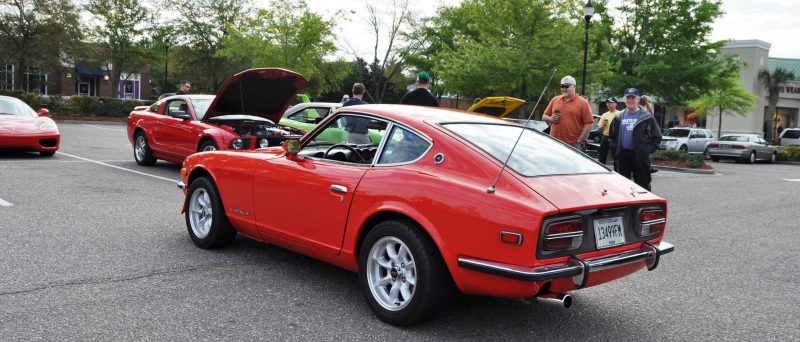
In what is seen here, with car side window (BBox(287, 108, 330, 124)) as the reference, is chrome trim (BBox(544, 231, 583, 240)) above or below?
below

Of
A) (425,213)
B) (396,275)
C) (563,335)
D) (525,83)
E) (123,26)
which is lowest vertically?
(563,335)

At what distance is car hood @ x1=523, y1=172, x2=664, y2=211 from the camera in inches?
138

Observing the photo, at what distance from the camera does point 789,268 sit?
232 inches

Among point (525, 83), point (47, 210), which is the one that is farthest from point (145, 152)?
point (525, 83)

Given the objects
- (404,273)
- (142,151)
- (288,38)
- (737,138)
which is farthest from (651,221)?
(288,38)

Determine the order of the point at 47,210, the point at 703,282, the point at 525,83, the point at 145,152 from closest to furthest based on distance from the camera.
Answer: the point at 703,282 < the point at 47,210 < the point at 145,152 < the point at 525,83

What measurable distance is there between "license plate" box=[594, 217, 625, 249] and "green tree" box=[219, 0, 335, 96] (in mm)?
34102

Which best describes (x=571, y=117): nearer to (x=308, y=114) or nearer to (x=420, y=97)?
(x=420, y=97)

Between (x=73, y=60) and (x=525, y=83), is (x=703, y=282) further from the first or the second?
(x=73, y=60)

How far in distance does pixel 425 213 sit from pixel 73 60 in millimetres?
40416

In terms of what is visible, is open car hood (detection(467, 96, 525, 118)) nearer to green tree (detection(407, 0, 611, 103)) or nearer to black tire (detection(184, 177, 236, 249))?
black tire (detection(184, 177, 236, 249))

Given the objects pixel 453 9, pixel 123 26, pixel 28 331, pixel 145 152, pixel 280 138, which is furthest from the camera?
pixel 123 26

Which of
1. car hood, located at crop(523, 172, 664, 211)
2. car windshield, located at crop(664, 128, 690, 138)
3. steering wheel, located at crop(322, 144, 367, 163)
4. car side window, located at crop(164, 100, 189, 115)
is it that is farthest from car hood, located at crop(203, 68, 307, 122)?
car windshield, located at crop(664, 128, 690, 138)

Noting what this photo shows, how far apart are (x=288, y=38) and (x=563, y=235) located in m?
35.7
